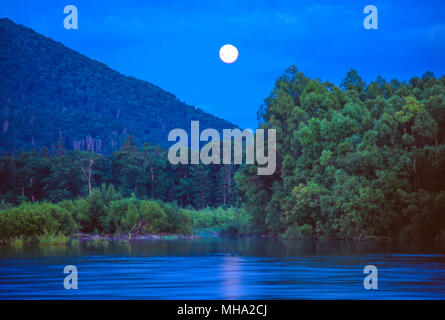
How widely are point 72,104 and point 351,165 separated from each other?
125307 mm

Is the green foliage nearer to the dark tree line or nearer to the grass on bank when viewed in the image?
the grass on bank

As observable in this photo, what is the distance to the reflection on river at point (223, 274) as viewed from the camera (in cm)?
1914

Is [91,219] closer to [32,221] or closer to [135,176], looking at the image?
[32,221]

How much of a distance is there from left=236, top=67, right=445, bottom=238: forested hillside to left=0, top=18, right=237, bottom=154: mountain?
6918 cm

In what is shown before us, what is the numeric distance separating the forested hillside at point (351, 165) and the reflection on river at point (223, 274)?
44.5 ft

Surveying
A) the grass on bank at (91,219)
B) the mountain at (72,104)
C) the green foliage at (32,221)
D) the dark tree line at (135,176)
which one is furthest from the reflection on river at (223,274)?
the mountain at (72,104)

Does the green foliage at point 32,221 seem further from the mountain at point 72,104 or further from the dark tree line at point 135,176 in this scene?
the mountain at point 72,104

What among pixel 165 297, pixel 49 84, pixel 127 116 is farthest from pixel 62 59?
pixel 165 297

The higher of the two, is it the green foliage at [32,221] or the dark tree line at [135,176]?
the dark tree line at [135,176]

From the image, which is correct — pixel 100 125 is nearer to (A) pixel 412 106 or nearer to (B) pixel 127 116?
(B) pixel 127 116

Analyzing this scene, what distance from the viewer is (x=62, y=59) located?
193 meters

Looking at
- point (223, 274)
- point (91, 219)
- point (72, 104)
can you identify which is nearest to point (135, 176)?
point (91, 219)

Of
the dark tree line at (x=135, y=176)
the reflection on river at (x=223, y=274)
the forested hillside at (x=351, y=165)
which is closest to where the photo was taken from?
the reflection on river at (x=223, y=274)

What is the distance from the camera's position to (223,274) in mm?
24594
